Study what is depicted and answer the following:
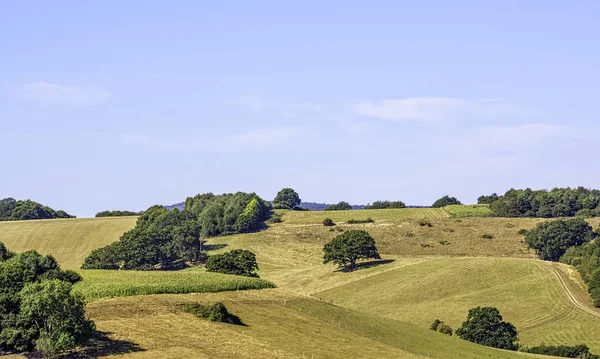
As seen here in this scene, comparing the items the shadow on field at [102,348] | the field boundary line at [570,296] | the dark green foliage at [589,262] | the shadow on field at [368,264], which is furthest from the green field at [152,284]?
the dark green foliage at [589,262]

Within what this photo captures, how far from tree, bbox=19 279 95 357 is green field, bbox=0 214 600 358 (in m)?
3.77

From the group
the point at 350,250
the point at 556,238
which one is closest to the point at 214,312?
the point at 350,250

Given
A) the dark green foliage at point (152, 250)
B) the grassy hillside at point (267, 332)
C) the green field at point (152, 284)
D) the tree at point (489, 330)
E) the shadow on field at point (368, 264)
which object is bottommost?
the tree at point (489, 330)

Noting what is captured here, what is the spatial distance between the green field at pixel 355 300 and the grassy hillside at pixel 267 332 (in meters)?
0.19

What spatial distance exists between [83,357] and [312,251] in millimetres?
123641

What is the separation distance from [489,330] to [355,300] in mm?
34227

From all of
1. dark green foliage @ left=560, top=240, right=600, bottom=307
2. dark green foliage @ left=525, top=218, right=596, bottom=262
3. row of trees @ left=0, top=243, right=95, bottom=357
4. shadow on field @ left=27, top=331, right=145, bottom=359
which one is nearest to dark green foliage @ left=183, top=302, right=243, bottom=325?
shadow on field @ left=27, top=331, right=145, bottom=359

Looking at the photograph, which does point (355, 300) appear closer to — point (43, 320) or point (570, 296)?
point (570, 296)

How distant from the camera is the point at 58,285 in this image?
70125 millimetres

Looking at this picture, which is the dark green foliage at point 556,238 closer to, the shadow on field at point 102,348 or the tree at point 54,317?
the shadow on field at point 102,348

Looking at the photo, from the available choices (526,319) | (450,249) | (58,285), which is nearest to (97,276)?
(58,285)

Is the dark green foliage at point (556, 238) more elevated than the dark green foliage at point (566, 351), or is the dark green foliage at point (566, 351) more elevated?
the dark green foliage at point (556, 238)

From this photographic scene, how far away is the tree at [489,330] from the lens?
4323 inches

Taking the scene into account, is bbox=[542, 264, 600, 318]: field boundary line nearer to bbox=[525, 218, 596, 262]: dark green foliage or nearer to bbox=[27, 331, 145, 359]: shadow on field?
bbox=[525, 218, 596, 262]: dark green foliage
